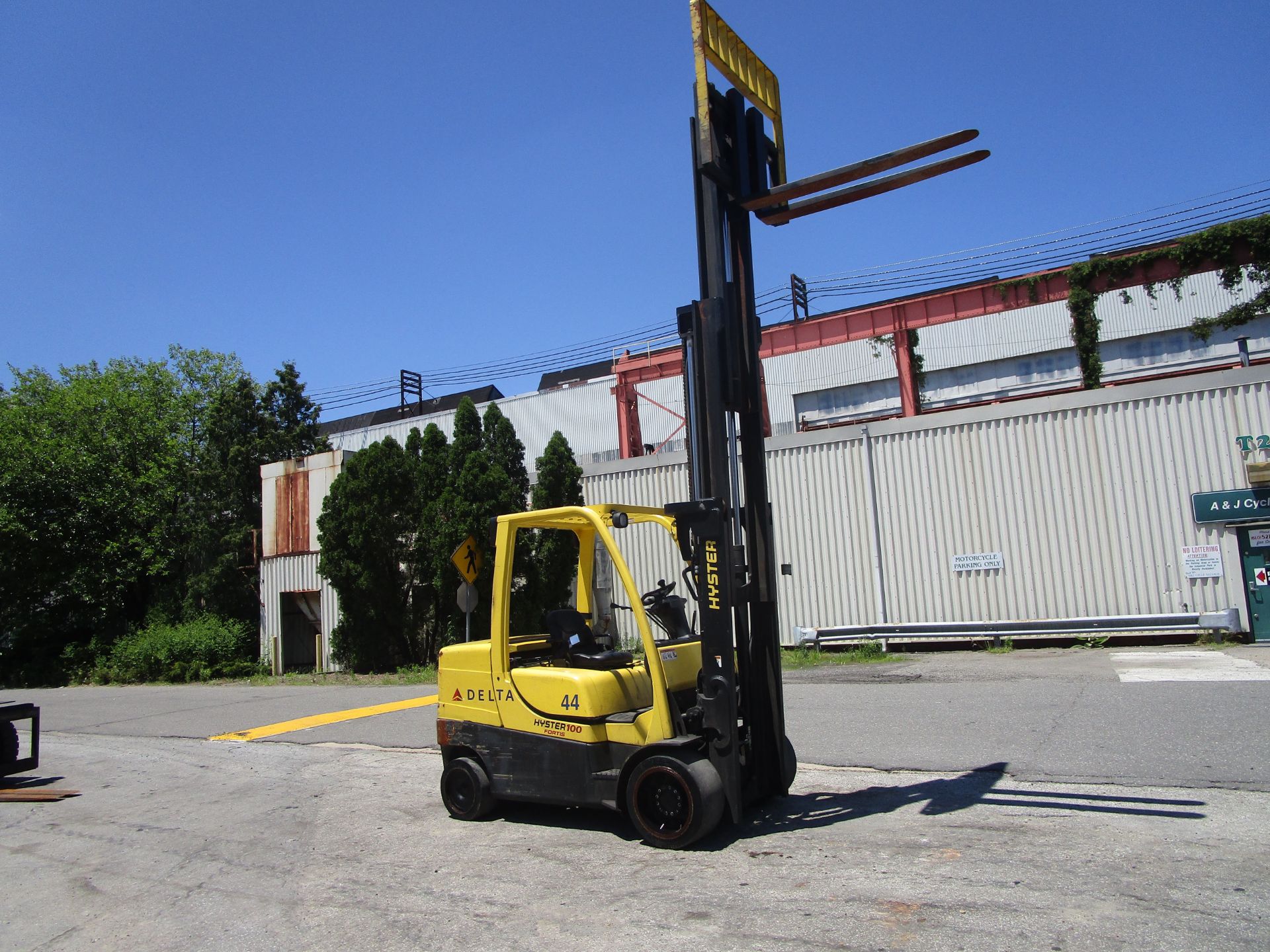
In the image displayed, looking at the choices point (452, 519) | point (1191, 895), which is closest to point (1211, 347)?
point (452, 519)

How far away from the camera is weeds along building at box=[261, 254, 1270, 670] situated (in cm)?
1652

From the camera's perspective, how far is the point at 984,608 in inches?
722

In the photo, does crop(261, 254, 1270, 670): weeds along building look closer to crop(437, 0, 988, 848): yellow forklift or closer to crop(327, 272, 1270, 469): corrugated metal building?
crop(327, 272, 1270, 469): corrugated metal building

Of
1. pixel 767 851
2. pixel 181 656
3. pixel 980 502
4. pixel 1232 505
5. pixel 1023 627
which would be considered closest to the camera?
Answer: pixel 767 851

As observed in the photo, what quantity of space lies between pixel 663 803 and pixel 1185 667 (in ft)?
34.7

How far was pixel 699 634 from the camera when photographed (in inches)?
258

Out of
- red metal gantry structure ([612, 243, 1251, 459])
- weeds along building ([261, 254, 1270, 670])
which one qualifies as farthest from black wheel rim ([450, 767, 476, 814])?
red metal gantry structure ([612, 243, 1251, 459])

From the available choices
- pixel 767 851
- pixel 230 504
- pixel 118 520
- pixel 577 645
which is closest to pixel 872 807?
pixel 767 851

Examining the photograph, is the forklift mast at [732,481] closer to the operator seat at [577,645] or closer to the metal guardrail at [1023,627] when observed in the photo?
the operator seat at [577,645]

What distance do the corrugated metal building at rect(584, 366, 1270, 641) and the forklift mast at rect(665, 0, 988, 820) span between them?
8.63 meters

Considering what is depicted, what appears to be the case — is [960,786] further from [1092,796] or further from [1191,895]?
[1191,895]

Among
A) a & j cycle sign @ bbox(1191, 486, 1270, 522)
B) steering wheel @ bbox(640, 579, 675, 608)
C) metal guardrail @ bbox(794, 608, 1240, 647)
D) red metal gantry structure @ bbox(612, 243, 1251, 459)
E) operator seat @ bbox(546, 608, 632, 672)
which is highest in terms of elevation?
red metal gantry structure @ bbox(612, 243, 1251, 459)

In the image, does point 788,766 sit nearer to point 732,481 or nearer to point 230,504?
point 732,481

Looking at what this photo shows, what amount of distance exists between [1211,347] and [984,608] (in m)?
18.5
